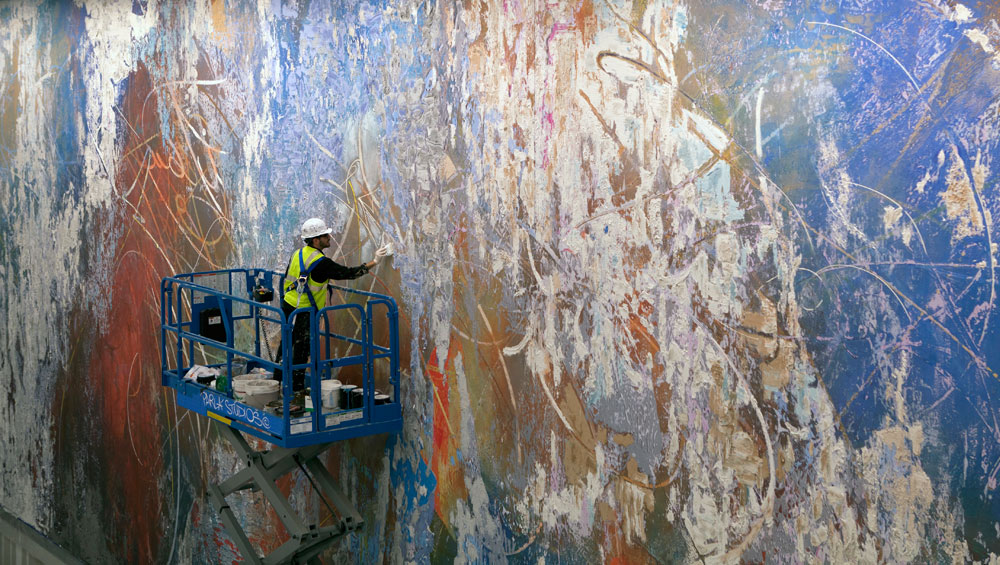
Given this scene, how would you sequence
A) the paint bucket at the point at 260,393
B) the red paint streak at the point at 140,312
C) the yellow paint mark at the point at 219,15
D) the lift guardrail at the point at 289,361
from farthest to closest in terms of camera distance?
the red paint streak at the point at 140,312 → the yellow paint mark at the point at 219,15 → the paint bucket at the point at 260,393 → the lift guardrail at the point at 289,361

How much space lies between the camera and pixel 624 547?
377cm

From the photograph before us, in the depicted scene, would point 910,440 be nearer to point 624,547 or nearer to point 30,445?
point 624,547

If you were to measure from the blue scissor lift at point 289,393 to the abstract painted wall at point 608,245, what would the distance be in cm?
19

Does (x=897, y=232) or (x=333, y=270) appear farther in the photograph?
(x=333, y=270)

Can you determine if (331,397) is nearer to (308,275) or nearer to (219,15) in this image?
(308,275)

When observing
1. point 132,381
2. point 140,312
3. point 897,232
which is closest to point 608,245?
point 897,232

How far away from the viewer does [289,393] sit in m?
4.18

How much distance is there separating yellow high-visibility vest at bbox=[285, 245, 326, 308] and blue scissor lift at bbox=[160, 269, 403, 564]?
73mm

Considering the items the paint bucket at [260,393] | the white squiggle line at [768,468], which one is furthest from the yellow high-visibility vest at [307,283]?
the white squiggle line at [768,468]

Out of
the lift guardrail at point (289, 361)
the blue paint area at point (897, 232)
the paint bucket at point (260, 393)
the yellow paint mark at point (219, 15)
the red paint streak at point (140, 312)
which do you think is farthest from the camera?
the red paint streak at point (140, 312)

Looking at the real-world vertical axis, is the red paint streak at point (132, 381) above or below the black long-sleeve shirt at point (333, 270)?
below

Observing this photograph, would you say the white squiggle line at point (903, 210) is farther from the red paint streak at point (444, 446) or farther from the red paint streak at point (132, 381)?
the red paint streak at point (132, 381)

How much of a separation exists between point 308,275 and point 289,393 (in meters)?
0.65

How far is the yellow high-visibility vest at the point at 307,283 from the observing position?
15.2 feet
